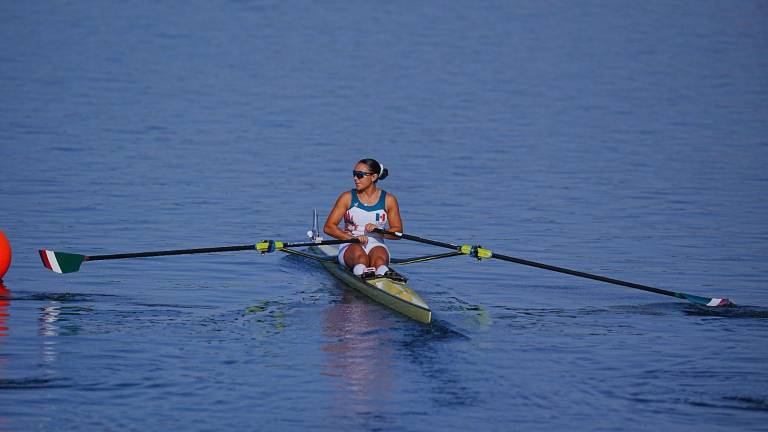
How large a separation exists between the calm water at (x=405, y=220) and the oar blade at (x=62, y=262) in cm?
26

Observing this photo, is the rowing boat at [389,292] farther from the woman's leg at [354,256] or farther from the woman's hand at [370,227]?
the woman's hand at [370,227]

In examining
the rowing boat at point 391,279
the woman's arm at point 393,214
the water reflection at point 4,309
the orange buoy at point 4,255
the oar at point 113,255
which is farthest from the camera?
the woman's arm at point 393,214

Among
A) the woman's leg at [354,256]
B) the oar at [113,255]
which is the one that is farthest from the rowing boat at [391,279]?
the woman's leg at [354,256]

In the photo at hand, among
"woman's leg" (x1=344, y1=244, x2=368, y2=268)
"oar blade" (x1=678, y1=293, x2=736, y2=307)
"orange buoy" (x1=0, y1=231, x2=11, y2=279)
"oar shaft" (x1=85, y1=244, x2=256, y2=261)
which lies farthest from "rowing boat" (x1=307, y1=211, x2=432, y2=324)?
"orange buoy" (x1=0, y1=231, x2=11, y2=279)

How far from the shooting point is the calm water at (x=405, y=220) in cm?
1290

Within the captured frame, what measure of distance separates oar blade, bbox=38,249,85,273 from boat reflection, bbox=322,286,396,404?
370cm

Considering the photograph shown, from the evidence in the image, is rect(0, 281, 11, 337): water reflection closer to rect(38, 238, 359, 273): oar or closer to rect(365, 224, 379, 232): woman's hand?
rect(38, 238, 359, 273): oar

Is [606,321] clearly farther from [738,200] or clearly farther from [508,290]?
[738,200]

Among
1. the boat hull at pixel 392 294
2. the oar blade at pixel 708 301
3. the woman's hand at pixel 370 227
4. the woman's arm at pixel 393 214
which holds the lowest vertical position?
the boat hull at pixel 392 294

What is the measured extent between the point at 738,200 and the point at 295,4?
169ft

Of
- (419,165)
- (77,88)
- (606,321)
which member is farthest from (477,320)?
(77,88)

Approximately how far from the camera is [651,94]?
44750 millimetres

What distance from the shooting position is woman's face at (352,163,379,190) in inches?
706

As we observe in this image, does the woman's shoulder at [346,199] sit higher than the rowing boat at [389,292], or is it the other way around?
the woman's shoulder at [346,199]
